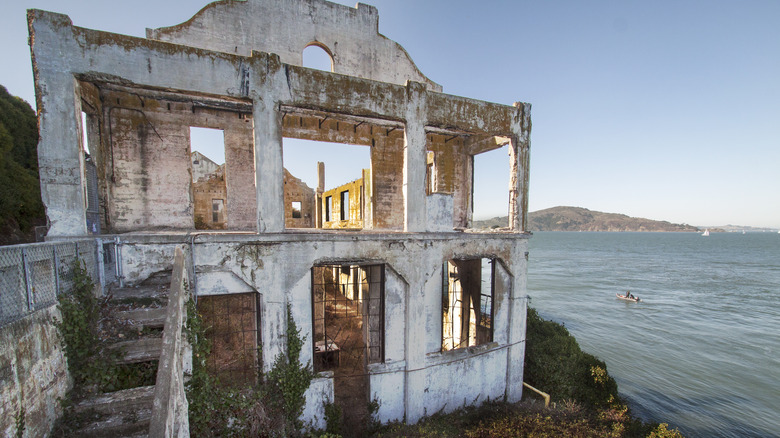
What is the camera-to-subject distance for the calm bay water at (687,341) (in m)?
14.6

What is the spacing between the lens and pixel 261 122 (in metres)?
7.38

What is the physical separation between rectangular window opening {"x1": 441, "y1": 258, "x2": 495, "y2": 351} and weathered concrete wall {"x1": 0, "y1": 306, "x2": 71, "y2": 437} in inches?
424

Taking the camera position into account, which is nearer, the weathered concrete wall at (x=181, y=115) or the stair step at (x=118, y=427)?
the stair step at (x=118, y=427)

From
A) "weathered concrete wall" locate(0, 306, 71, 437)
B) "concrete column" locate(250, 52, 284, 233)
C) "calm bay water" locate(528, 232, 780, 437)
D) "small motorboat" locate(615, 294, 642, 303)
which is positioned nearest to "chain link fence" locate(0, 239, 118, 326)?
"weathered concrete wall" locate(0, 306, 71, 437)

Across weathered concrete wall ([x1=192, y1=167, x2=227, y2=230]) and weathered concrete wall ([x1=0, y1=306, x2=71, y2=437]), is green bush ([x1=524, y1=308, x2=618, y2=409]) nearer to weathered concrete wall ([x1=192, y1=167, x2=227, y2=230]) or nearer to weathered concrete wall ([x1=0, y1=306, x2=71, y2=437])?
weathered concrete wall ([x1=0, y1=306, x2=71, y2=437])

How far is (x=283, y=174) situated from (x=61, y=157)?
13.9 ft

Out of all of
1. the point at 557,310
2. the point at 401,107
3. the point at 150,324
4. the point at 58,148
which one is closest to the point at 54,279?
the point at 150,324

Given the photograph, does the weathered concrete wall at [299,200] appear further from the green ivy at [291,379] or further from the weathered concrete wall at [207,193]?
the green ivy at [291,379]

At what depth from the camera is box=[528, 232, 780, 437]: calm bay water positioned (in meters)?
14.6

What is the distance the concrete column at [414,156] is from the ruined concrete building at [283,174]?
0.13 feet

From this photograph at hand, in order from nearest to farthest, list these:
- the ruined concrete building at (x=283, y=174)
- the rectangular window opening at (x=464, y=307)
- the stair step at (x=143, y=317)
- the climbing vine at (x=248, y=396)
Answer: the stair step at (x=143, y=317), the climbing vine at (x=248, y=396), the ruined concrete building at (x=283, y=174), the rectangular window opening at (x=464, y=307)

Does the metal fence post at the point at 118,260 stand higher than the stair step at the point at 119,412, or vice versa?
the metal fence post at the point at 118,260

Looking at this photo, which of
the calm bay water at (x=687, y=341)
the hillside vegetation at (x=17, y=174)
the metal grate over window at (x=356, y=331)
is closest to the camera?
the metal grate over window at (x=356, y=331)

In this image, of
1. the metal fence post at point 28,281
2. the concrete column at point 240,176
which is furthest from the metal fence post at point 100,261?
the concrete column at point 240,176
